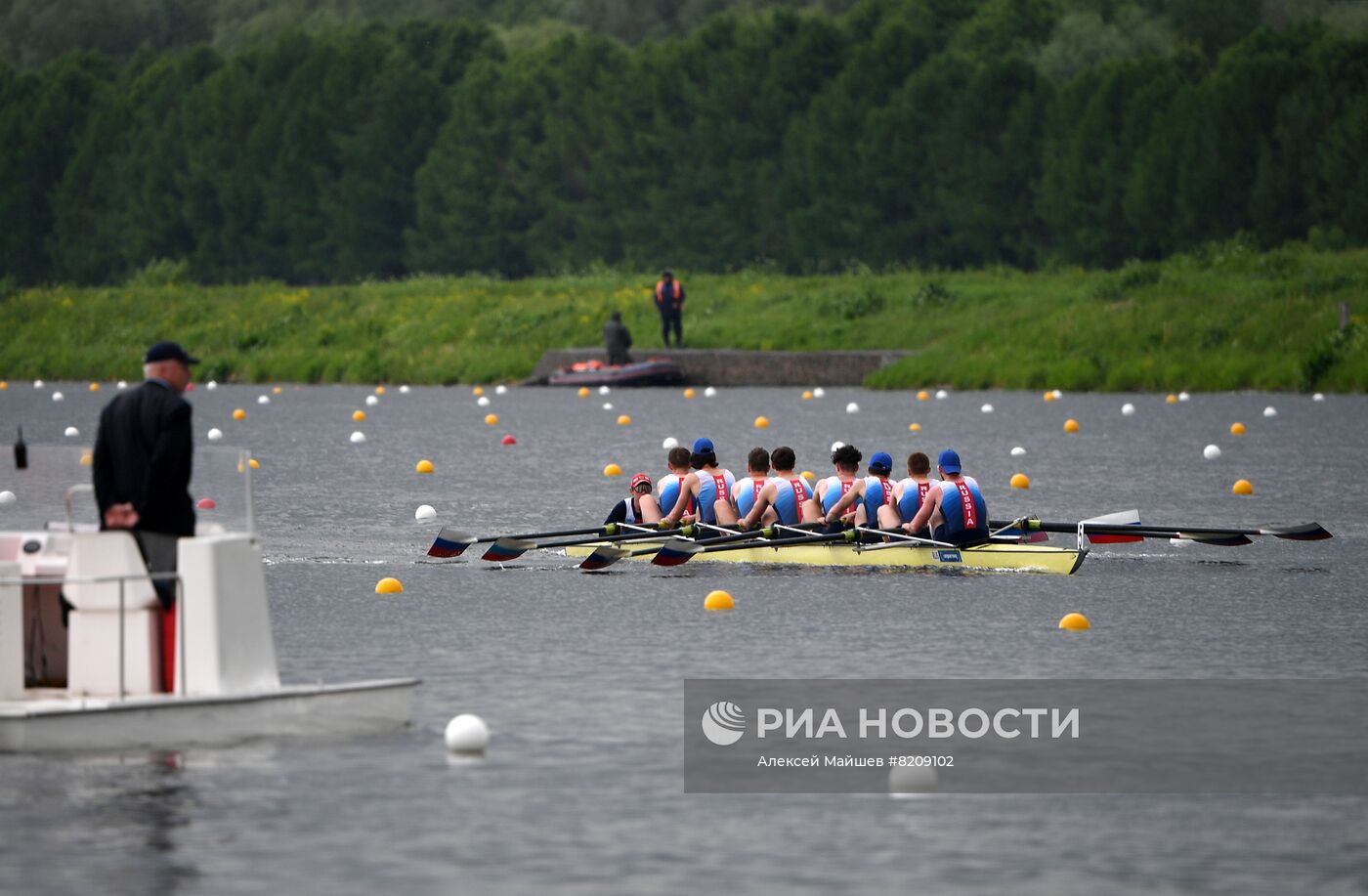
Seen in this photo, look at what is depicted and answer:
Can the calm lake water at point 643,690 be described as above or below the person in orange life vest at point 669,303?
below

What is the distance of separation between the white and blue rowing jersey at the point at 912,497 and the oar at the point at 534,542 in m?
1.77

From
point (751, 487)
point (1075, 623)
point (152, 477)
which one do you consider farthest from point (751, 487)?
point (152, 477)

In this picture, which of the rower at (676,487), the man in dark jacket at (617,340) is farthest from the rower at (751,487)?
the man in dark jacket at (617,340)

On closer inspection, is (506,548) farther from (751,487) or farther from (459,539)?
(751,487)

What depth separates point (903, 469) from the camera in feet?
106

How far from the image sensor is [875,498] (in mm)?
21078

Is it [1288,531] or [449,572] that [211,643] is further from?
[1288,531]

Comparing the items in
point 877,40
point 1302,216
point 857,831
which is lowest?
point 857,831

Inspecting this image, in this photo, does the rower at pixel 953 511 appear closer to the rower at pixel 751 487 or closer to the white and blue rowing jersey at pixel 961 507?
the white and blue rowing jersey at pixel 961 507

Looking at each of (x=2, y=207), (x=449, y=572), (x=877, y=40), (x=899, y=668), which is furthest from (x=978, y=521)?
(x=2, y=207)

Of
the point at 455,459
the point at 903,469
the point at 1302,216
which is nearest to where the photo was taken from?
the point at 903,469

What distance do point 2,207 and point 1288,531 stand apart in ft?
263

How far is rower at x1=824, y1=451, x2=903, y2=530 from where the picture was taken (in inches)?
826

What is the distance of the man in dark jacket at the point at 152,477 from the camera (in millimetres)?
12523
